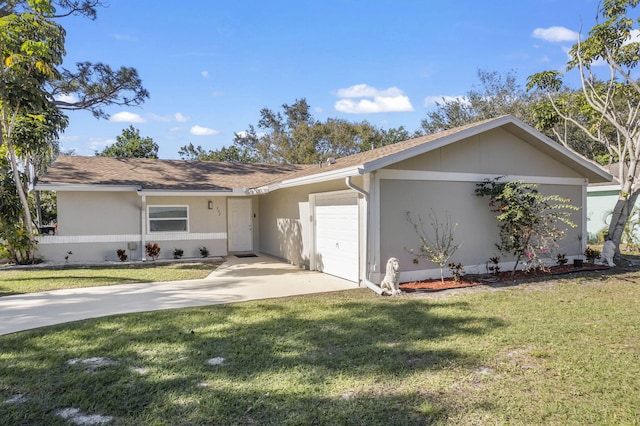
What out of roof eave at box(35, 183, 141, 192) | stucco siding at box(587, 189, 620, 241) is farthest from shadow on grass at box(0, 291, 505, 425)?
stucco siding at box(587, 189, 620, 241)

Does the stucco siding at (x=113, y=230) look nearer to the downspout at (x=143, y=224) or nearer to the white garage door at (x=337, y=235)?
the downspout at (x=143, y=224)

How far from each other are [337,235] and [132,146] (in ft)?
83.8

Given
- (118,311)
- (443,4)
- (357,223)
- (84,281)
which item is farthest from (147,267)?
(443,4)

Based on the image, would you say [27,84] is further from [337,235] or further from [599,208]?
[599,208]

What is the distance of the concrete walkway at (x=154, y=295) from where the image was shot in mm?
6602

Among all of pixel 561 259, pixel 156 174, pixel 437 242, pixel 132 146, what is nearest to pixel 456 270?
pixel 437 242

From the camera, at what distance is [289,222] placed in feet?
43.7

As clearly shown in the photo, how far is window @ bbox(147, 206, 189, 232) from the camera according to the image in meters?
13.7

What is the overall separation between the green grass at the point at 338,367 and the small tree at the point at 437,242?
2443 mm

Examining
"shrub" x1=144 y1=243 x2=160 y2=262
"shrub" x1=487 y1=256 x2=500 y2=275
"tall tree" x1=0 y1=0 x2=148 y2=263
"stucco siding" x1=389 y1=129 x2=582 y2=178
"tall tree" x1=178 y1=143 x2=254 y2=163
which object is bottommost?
"shrub" x1=487 y1=256 x2=500 y2=275

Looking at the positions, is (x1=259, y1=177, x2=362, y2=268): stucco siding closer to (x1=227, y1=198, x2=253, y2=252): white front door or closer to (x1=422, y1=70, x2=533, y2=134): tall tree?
(x1=227, y1=198, x2=253, y2=252): white front door

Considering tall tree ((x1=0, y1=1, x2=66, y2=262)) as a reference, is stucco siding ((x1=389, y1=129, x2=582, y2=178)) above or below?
below

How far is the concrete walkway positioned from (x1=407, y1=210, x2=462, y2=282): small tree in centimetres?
195

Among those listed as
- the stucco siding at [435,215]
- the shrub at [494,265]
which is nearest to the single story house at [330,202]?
the stucco siding at [435,215]
